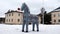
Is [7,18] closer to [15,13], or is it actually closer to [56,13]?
[15,13]

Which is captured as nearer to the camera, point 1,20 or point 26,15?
point 26,15

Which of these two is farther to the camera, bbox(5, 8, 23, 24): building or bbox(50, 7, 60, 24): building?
bbox(50, 7, 60, 24): building

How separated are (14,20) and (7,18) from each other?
442 cm

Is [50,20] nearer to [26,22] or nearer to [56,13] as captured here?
[56,13]

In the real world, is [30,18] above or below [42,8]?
below

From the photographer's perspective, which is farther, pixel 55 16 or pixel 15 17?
pixel 55 16

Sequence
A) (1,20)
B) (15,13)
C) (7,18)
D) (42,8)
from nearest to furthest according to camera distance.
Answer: (42,8), (15,13), (7,18), (1,20)

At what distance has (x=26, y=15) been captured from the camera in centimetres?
836

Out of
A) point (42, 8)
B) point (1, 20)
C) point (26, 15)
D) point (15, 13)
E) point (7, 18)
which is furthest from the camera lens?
point (1, 20)

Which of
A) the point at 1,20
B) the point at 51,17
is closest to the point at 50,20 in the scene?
the point at 51,17

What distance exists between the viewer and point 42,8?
1463 inches

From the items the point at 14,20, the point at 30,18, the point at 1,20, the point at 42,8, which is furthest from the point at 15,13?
the point at 30,18

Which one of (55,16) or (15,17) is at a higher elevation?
(55,16)

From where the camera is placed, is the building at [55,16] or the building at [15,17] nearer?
the building at [15,17]
